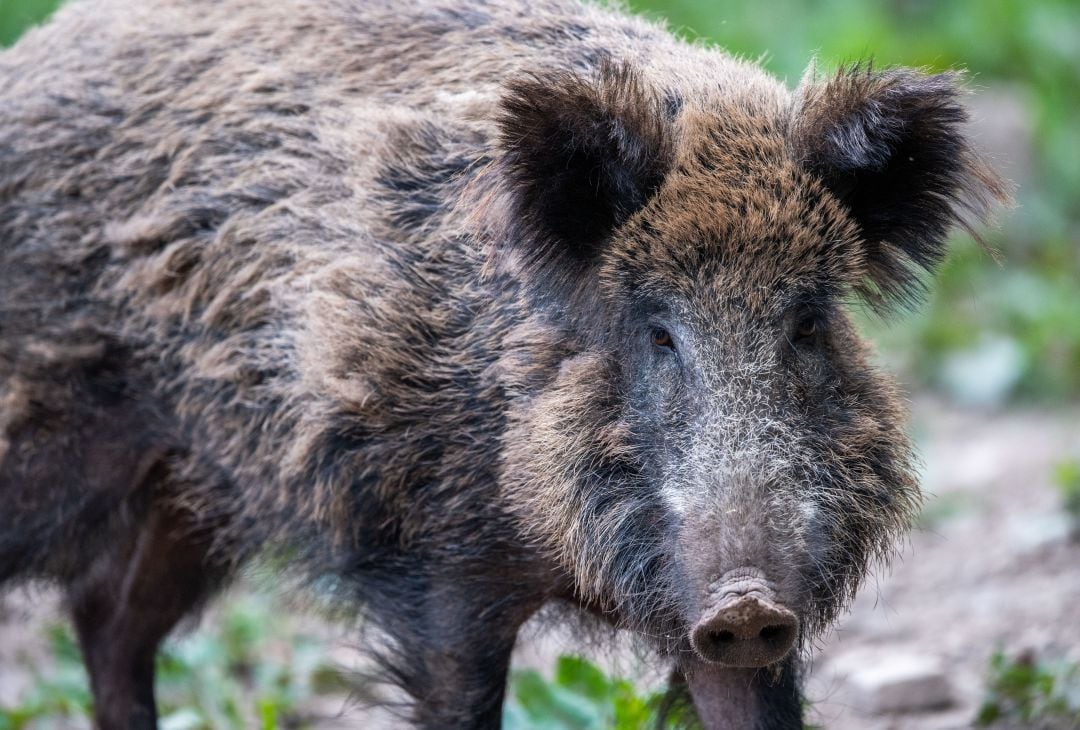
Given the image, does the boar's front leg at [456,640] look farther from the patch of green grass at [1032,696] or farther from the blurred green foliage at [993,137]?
the blurred green foliage at [993,137]

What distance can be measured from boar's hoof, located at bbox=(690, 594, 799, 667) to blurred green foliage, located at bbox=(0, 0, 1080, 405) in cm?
533

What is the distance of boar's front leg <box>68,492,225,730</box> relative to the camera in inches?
218

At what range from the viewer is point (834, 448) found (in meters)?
3.78

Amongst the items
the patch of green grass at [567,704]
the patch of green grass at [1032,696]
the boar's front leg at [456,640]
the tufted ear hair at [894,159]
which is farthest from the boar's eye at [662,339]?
the patch of green grass at [1032,696]

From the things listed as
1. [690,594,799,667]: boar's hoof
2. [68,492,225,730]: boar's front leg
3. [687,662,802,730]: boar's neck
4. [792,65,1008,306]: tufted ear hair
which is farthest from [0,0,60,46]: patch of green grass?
[690,594,799,667]: boar's hoof

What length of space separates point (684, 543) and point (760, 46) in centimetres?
845

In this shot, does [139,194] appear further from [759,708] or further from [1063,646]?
[1063,646]

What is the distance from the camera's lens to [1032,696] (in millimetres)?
5098

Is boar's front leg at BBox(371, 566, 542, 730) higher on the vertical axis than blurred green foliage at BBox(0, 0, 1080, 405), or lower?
higher

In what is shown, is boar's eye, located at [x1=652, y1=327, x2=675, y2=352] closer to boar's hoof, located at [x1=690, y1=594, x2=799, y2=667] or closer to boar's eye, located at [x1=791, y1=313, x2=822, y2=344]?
boar's eye, located at [x1=791, y1=313, x2=822, y2=344]

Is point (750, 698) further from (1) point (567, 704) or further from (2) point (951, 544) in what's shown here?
(2) point (951, 544)

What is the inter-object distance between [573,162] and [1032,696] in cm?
248

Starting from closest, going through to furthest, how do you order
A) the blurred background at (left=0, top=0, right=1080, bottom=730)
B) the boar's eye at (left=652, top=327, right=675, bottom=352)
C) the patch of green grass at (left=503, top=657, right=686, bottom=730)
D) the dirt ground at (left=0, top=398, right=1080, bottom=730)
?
the boar's eye at (left=652, top=327, right=675, bottom=352)
the patch of green grass at (left=503, top=657, right=686, bottom=730)
the blurred background at (left=0, top=0, right=1080, bottom=730)
the dirt ground at (left=0, top=398, right=1080, bottom=730)

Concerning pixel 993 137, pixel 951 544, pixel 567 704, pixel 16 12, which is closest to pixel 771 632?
pixel 567 704
